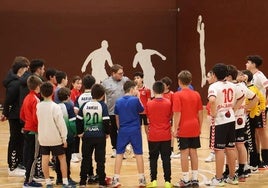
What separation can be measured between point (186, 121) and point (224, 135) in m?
0.62

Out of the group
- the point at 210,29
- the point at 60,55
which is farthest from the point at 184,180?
the point at 60,55

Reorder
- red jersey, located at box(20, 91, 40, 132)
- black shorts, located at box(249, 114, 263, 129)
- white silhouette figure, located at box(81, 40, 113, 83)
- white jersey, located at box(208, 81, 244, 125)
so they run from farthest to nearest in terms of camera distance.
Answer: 1. white silhouette figure, located at box(81, 40, 113, 83)
2. black shorts, located at box(249, 114, 263, 129)
3. red jersey, located at box(20, 91, 40, 132)
4. white jersey, located at box(208, 81, 244, 125)

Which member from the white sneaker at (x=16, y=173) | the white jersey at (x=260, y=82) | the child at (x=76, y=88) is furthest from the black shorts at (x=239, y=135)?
the white sneaker at (x=16, y=173)

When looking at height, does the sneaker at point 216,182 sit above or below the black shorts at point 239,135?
below

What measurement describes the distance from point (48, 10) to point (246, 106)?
12307mm

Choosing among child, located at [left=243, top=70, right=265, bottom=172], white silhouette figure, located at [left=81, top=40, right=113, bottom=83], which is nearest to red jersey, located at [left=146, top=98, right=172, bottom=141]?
child, located at [left=243, top=70, right=265, bottom=172]

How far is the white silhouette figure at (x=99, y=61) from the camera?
19047 mm

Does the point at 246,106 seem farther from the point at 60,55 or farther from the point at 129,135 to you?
the point at 60,55

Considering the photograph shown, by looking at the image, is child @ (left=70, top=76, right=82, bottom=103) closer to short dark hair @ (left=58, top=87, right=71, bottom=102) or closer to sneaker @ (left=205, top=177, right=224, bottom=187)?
short dark hair @ (left=58, top=87, right=71, bottom=102)

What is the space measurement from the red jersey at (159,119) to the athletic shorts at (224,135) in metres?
0.73

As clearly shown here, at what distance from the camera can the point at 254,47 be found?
15656 mm

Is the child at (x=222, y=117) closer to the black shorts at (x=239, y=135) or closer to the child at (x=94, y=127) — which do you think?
the black shorts at (x=239, y=135)

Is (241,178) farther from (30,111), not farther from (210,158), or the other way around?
(30,111)

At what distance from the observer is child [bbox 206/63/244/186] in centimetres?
759
